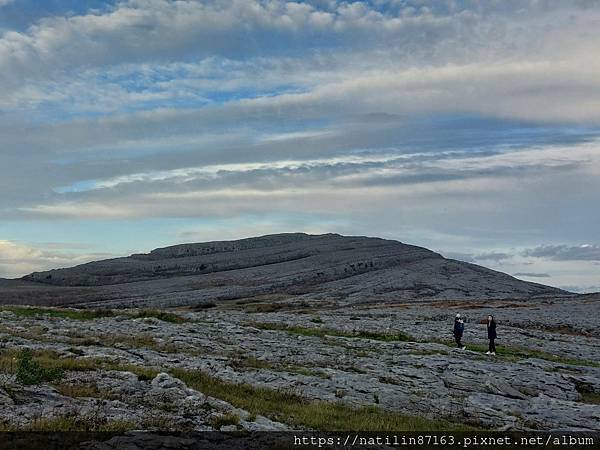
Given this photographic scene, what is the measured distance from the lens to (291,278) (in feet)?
487

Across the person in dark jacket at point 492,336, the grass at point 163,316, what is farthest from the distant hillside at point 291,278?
the person in dark jacket at point 492,336

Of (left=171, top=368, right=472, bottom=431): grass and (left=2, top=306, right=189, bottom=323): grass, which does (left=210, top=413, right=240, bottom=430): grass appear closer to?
(left=171, top=368, right=472, bottom=431): grass

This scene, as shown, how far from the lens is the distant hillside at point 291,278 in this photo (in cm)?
12612

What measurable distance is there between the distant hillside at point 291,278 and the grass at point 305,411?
88.3m

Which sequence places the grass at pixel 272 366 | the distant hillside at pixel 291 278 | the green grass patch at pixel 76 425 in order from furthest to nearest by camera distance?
the distant hillside at pixel 291 278, the grass at pixel 272 366, the green grass patch at pixel 76 425

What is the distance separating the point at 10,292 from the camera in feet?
429

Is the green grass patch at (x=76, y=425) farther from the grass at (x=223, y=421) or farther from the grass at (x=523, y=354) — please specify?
the grass at (x=523, y=354)

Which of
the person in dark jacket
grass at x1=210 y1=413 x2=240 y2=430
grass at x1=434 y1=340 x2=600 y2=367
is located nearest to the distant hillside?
grass at x1=434 y1=340 x2=600 y2=367

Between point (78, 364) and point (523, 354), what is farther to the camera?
point (523, 354)

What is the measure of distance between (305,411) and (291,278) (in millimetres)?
129774

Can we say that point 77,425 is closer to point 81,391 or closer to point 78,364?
point 81,391

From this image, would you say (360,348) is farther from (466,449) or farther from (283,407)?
(466,449)

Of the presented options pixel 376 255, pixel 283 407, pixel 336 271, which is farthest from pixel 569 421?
pixel 376 255

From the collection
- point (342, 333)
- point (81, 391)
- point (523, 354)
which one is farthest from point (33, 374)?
point (523, 354)
